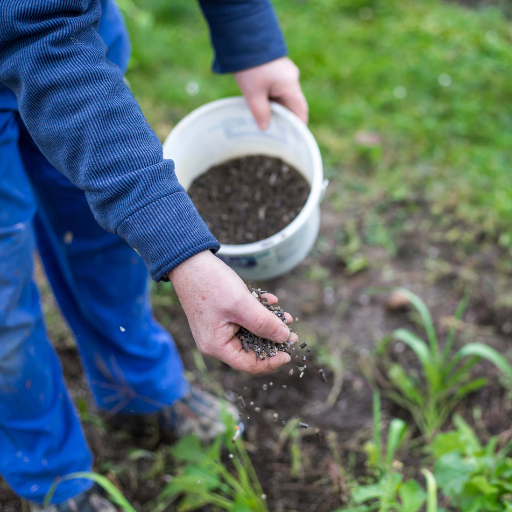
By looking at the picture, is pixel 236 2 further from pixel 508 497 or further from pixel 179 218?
pixel 508 497

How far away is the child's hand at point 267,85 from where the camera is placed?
53.8 inches

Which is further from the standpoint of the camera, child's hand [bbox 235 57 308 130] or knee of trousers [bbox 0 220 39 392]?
child's hand [bbox 235 57 308 130]

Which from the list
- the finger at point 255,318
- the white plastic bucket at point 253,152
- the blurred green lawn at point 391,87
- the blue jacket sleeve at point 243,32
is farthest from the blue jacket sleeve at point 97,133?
the blurred green lawn at point 391,87

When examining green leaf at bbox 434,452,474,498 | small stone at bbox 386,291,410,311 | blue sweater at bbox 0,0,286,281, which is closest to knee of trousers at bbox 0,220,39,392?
blue sweater at bbox 0,0,286,281

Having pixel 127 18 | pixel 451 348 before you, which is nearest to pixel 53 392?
pixel 451 348

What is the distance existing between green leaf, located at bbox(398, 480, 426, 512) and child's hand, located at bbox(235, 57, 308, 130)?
3.45ft

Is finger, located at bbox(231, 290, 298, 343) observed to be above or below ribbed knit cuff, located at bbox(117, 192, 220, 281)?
below

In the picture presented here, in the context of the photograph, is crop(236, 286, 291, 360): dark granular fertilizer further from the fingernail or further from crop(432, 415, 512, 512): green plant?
crop(432, 415, 512, 512): green plant

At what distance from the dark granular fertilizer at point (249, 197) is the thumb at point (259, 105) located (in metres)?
0.19


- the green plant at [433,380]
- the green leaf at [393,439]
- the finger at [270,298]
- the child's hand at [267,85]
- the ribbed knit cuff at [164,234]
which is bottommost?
the green plant at [433,380]

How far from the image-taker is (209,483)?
1396 mm

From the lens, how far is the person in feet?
2.76

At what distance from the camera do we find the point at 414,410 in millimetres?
1698

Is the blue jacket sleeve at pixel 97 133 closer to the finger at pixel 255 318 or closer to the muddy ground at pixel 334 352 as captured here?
the finger at pixel 255 318
